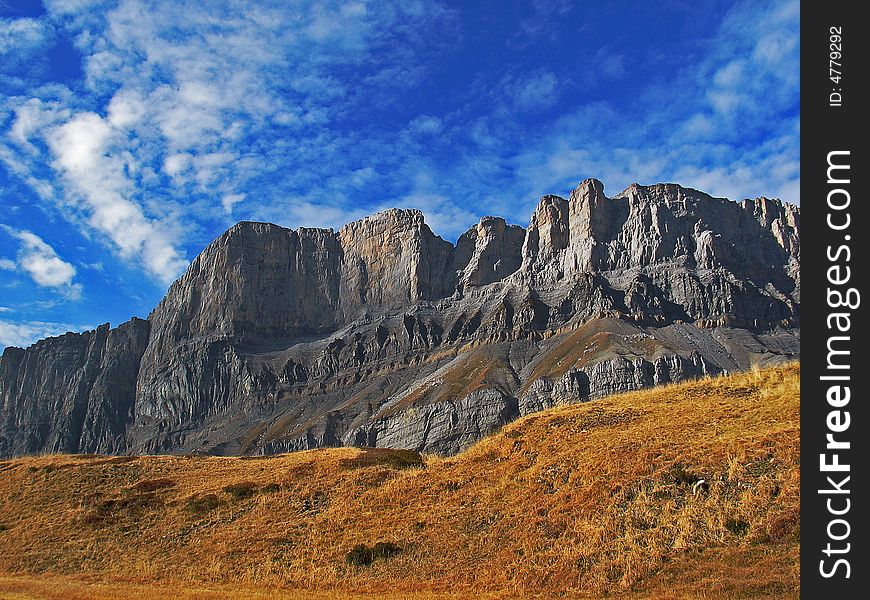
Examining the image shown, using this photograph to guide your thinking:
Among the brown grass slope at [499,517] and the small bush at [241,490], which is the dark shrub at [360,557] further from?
the small bush at [241,490]

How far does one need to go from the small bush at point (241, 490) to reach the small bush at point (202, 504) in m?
0.91

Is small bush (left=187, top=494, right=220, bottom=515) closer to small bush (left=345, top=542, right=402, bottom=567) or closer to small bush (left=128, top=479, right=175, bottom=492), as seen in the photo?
small bush (left=128, top=479, right=175, bottom=492)

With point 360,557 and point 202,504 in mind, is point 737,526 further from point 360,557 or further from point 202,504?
point 202,504

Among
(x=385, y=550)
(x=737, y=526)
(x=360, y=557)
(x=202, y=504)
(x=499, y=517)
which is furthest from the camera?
(x=202, y=504)

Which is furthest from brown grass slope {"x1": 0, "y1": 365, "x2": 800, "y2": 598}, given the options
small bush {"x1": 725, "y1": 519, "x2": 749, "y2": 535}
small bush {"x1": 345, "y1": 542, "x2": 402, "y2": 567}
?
small bush {"x1": 345, "y1": 542, "x2": 402, "y2": 567}

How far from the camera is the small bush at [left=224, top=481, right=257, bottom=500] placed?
1494 inches

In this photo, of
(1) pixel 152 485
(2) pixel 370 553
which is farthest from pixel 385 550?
(1) pixel 152 485

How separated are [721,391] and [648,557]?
16394 millimetres

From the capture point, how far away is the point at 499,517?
27969mm

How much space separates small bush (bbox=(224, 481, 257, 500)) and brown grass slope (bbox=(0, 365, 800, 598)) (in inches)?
5.3

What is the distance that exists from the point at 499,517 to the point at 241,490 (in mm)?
17624

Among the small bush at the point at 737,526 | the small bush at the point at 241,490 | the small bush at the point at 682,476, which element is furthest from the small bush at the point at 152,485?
the small bush at the point at 737,526

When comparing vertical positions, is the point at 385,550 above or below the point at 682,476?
below
